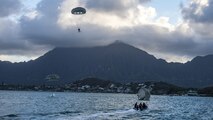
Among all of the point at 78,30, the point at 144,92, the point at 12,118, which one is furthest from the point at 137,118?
the point at 144,92

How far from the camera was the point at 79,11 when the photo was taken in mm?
88375

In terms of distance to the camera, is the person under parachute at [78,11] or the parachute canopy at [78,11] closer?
the person under parachute at [78,11]

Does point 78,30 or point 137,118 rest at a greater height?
point 78,30

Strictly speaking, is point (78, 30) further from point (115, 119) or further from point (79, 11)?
point (115, 119)

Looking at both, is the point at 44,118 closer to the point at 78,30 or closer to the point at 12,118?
the point at 12,118

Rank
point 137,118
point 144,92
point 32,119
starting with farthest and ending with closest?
1. point 144,92
2. point 137,118
3. point 32,119

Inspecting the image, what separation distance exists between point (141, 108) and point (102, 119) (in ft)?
149

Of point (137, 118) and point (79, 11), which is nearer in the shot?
point (79, 11)

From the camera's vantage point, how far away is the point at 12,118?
342ft

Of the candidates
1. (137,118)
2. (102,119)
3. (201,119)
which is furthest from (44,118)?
(201,119)

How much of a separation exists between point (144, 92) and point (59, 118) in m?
84.5

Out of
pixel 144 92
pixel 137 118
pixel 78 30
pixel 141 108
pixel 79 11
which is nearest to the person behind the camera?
pixel 78 30

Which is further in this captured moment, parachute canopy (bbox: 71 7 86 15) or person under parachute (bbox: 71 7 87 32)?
parachute canopy (bbox: 71 7 86 15)

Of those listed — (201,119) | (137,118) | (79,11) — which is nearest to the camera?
(79,11)
